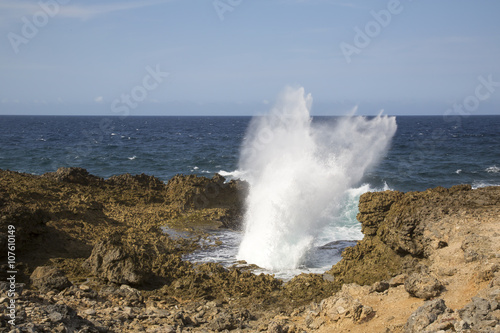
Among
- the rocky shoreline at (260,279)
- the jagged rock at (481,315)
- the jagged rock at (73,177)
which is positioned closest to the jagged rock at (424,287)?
the rocky shoreline at (260,279)

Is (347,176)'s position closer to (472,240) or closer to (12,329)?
(472,240)

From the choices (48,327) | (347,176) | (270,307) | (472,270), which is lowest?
(270,307)

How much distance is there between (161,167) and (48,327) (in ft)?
104

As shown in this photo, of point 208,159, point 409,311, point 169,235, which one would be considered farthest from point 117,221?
point 208,159

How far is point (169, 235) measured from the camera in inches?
559

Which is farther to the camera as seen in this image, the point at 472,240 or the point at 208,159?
the point at 208,159

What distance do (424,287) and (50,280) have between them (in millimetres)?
7422

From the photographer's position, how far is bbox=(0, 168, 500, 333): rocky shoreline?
7.23 metres

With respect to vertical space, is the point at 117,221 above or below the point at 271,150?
below

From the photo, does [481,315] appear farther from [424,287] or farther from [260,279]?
[260,279]

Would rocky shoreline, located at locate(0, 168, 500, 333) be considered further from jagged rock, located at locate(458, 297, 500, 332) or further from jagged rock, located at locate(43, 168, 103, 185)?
jagged rock, located at locate(43, 168, 103, 185)

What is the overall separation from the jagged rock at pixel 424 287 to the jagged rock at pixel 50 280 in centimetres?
687

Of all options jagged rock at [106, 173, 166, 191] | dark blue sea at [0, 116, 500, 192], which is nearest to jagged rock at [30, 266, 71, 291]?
jagged rock at [106, 173, 166, 191]

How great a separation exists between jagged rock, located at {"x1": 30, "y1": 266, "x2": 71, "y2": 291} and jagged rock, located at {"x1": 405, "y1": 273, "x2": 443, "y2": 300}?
687 centimetres
